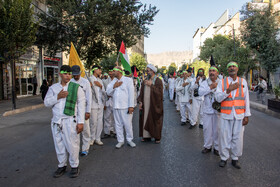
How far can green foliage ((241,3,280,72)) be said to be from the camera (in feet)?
78.1

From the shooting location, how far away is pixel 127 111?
5906mm

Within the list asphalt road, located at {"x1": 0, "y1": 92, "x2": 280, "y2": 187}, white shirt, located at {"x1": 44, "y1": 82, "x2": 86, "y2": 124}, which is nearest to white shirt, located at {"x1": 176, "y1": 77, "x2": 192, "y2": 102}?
asphalt road, located at {"x1": 0, "y1": 92, "x2": 280, "y2": 187}

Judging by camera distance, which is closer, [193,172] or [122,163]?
[193,172]

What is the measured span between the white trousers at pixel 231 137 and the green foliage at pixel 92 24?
12721 mm

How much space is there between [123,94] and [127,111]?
43 centimetres

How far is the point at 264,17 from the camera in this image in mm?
23938

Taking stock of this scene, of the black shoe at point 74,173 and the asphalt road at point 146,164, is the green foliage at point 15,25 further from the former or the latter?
the black shoe at point 74,173

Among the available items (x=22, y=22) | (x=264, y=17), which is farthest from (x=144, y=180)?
(x=264, y=17)

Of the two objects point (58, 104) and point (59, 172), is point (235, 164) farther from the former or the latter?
point (58, 104)

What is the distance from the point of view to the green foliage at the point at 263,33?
937 inches

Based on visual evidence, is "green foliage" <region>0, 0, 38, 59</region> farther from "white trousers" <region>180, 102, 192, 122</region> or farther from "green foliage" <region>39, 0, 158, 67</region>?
"white trousers" <region>180, 102, 192, 122</region>

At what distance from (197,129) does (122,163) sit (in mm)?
3999

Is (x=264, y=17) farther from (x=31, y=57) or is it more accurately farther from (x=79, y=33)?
(x=31, y=57)

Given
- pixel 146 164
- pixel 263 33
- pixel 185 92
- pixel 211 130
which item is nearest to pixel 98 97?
pixel 146 164
